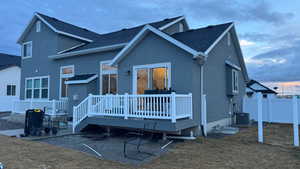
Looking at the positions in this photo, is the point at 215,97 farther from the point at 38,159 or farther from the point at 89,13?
the point at 89,13

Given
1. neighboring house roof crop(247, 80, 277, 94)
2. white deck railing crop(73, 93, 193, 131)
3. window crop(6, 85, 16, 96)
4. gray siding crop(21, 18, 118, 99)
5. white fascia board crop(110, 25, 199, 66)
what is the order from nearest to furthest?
1. white deck railing crop(73, 93, 193, 131)
2. white fascia board crop(110, 25, 199, 66)
3. gray siding crop(21, 18, 118, 99)
4. window crop(6, 85, 16, 96)
5. neighboring house roof crop(247, 80, 277, 94)

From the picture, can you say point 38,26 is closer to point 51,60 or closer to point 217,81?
point 51,60

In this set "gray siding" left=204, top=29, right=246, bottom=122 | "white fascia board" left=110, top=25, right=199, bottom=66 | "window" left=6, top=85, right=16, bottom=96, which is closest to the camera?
"white fascia board" left=110, top=25, right=199, bottom=66

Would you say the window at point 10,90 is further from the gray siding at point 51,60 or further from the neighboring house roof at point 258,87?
the neighboring house roof at point 258,87

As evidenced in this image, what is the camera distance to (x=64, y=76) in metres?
13.3

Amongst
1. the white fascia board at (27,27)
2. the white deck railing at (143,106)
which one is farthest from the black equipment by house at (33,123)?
the white fascia board at (27,27)

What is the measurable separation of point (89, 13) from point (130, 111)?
17.1 metres

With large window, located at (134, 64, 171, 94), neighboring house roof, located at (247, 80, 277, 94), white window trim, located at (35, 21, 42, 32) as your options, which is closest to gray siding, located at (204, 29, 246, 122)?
large window, located at (134, 64, 171, 94)

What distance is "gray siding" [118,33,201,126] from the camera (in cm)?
786

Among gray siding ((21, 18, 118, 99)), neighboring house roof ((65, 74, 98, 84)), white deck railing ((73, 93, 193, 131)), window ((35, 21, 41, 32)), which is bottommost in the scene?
white deck railing ((73, 93, 193, 131))

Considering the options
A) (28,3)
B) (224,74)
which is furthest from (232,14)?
(28,3)

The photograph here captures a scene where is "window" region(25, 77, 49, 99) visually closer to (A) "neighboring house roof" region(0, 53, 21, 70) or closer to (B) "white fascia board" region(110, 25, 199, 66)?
(B) "white fascia board" region(110, 25, 199, 66)

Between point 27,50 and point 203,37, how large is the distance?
13.9m

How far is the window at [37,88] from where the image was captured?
46.6 ft
